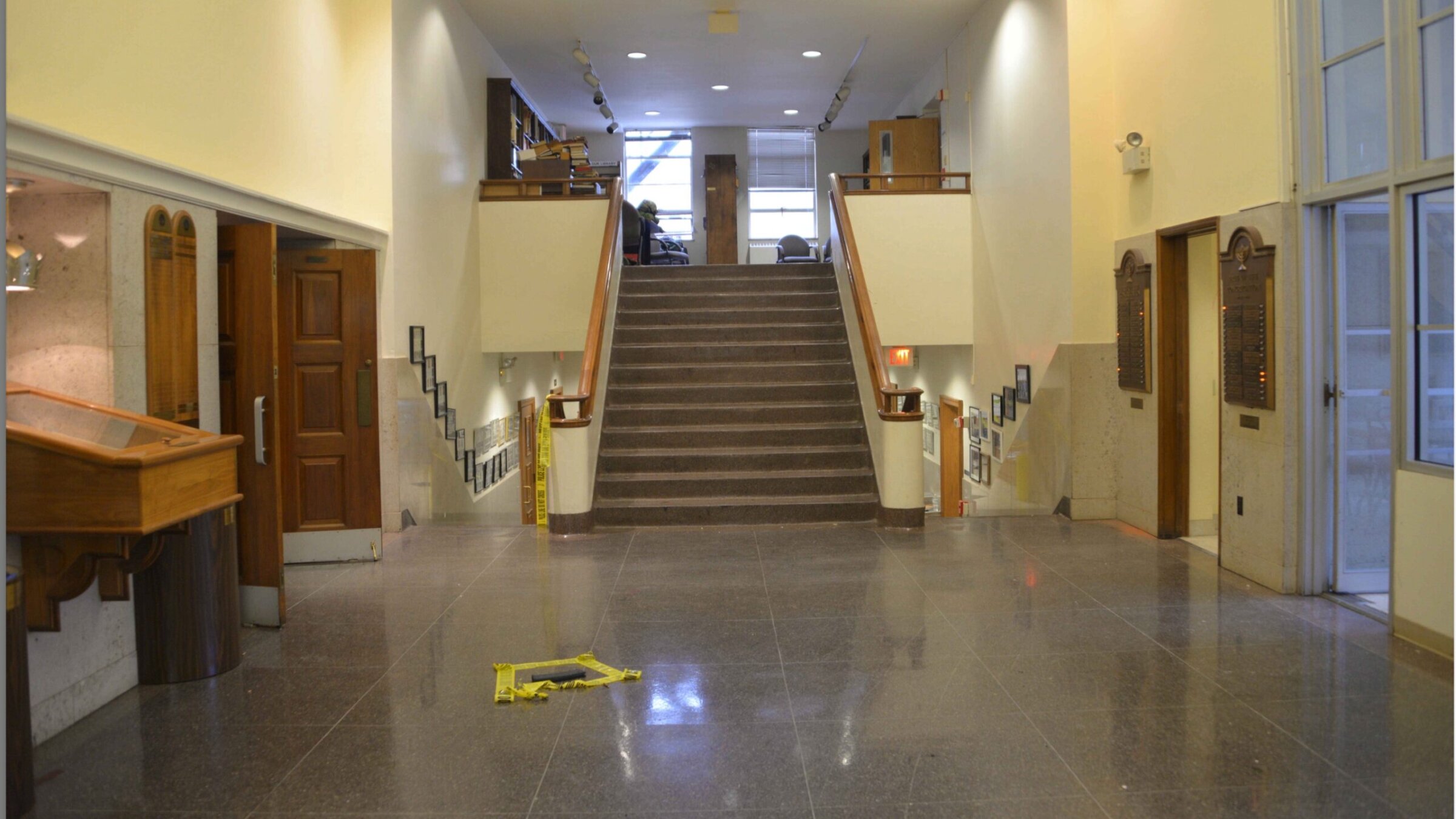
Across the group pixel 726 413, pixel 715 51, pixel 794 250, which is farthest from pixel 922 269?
pixel 794 250

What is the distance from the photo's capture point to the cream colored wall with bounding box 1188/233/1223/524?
704 cm

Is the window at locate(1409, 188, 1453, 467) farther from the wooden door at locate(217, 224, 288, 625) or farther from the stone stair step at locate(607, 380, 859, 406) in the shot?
the wooden door at locate(217, 224, 288, 625)

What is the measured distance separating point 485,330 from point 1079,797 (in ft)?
28.2

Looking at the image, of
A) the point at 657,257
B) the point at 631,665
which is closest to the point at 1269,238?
the point at 631,665

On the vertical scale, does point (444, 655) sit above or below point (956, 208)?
below

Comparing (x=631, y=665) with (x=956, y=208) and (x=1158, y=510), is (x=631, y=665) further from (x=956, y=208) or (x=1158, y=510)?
(x=956, y=208)

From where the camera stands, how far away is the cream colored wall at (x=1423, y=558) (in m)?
4.48

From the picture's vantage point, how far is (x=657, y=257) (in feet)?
45.7

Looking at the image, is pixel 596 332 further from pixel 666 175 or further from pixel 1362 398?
pixel 666 175

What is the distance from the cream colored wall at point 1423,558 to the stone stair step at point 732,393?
481 centimetres

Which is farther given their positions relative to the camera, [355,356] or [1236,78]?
[355,356]

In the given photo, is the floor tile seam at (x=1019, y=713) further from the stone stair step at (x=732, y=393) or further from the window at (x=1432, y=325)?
the stone stair step at (x=732, y=393)

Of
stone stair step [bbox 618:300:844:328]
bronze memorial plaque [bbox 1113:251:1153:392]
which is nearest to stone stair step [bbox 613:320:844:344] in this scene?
stone stair step [bbox 618:300:844:328]

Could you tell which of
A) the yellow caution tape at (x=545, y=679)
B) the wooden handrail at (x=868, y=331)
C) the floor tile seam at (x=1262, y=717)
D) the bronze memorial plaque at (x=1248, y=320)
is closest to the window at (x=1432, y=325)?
the bronze memorial plaque at (x=1248, y=320)
